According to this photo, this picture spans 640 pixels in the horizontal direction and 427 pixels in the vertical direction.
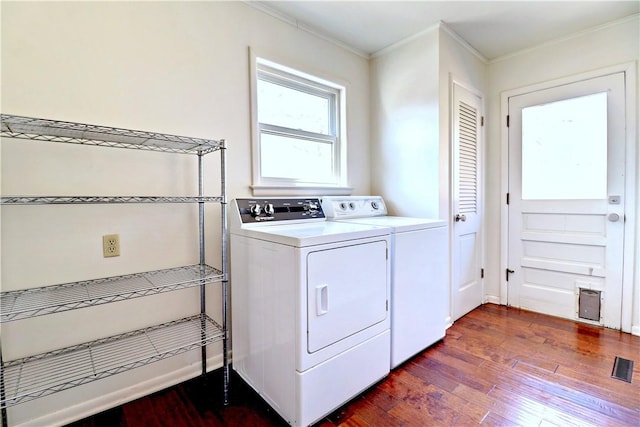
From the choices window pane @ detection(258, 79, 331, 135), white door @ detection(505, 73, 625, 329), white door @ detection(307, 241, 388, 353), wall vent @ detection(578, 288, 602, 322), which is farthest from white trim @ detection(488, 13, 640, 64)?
white door @ detection(307, 241, 388, 353)

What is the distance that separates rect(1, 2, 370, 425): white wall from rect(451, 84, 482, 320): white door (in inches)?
66.0

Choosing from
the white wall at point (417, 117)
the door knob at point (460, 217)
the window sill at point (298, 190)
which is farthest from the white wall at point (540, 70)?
the window sill at point (298, 190)

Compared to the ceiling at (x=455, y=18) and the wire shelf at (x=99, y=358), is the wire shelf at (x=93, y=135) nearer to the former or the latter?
the wire shelf at (x=99, y=358)

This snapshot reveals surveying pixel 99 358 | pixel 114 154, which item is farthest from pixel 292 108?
pixel 99 358

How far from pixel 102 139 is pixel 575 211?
332 cm

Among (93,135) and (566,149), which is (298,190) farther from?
(566,149)

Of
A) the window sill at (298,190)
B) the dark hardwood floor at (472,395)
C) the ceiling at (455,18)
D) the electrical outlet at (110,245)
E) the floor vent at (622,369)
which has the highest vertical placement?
the ceiling at (455,18)

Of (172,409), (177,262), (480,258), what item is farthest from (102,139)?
(480,258)

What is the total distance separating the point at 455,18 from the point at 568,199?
1.71 metres

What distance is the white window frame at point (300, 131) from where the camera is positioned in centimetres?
203

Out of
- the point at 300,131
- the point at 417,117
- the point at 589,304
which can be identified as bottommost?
the point at 589,304

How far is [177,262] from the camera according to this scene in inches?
68.8

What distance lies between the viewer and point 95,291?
1.37m

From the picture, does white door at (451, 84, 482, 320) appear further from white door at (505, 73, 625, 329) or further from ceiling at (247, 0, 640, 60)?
ceiling at (247, 0, 640, 60)
